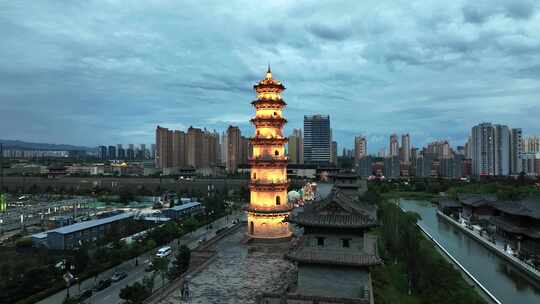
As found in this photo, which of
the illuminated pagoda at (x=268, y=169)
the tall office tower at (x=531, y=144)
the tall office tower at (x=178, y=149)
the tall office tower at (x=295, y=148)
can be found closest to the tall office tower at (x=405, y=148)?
the tall office tower at (x=531, y=144)

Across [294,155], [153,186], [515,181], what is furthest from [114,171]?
[515,181]

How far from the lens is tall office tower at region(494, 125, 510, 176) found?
9150 cm

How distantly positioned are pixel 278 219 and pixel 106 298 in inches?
443

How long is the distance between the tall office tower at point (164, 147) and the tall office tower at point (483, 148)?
7199 centimetres

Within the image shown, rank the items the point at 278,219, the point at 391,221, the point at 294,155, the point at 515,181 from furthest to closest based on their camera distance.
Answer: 1. the point at 294,155
2. the point at 515,181
3. the point at 391,221
4. the point at 278,219

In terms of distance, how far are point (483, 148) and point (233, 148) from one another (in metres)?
58.2

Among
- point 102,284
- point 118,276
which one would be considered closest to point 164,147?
point 118,276

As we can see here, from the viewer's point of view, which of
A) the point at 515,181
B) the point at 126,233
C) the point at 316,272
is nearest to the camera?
the point at 316,272

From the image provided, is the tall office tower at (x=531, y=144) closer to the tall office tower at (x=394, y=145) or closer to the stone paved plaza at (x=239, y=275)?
the tall office tower at (x=394, y=145)

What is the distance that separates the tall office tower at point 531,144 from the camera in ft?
425

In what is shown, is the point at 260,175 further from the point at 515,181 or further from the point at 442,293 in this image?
the point at 515,181

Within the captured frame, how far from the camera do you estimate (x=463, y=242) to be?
122ft

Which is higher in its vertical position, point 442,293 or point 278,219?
point 278,219

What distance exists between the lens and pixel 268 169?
1088 inches
